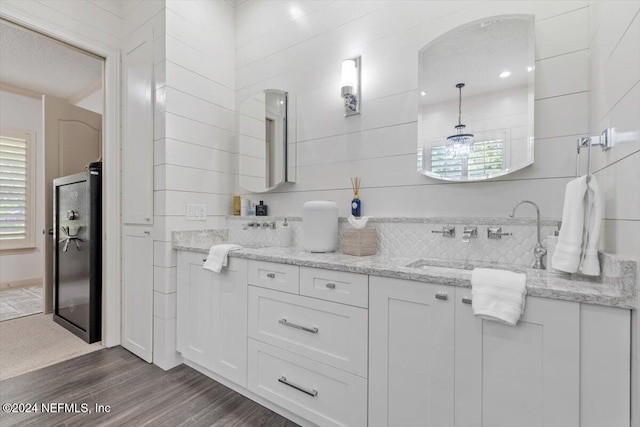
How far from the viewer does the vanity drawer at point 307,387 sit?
1.32m

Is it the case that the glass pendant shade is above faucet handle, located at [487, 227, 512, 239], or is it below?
above

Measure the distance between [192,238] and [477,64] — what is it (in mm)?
2163

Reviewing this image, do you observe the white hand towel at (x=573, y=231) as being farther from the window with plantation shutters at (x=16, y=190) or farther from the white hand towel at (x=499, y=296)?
the window with plantation shutters at (x=16, y=190)

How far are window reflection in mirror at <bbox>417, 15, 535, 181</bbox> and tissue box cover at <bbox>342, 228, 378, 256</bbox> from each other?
1.56ft

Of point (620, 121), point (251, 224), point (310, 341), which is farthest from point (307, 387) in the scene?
point (620, 121)

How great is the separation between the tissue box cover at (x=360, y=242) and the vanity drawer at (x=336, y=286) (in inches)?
13.4

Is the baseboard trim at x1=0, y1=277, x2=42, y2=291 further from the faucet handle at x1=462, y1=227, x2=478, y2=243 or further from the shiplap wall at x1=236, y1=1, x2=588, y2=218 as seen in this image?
the faucet handle at x1=462, y1=227, x2=478, y2=243

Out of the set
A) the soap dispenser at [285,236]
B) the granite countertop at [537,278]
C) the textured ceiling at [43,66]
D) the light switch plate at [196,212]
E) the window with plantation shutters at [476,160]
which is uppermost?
the textured ceiling at [43,66]

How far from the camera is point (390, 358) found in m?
1.22

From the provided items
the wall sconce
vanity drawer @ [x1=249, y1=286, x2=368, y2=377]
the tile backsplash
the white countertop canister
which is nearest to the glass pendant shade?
the tile backsplash

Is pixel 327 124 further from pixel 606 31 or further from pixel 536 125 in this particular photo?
pixel 606 31

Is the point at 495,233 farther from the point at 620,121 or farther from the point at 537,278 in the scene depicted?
the point at 620,121

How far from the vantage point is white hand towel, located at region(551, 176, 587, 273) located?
3.42 feet

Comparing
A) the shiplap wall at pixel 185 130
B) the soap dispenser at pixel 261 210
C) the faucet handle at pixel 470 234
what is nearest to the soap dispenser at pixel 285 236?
the soap dispenser at pixel 261 210
